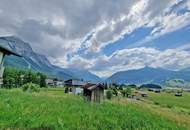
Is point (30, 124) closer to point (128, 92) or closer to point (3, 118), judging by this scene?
point (3, 118)

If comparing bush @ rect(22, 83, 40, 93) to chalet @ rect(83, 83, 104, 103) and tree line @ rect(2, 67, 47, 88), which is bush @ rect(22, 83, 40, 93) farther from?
tree line @ rect(2, 67, 47, 88)

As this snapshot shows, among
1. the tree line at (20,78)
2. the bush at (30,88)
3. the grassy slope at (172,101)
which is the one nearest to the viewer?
the bush at (30,88)

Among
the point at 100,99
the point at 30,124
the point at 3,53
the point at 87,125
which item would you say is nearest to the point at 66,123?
the point at 87,125

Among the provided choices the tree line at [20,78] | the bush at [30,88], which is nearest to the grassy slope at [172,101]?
the bush at [30,88]

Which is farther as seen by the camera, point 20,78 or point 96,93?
point 20,78

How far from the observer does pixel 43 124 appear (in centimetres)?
1298

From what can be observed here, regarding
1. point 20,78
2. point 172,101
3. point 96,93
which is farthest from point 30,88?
point 172,101

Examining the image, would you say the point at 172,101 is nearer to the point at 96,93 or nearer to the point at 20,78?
the point at 96,93

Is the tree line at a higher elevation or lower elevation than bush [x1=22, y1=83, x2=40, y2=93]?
higher

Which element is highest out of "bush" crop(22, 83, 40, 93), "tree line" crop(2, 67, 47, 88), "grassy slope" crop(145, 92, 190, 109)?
"tree line" crop(2, 67, 47, 88)

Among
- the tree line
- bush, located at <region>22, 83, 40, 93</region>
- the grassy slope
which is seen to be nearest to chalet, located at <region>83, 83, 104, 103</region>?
bush, located at <region>22, 83, 40, 93</region>

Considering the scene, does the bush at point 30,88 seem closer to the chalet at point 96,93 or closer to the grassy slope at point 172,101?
the chalet at point 96,93

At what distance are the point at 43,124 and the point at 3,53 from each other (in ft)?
47.4

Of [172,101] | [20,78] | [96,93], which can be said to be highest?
[20,78]
